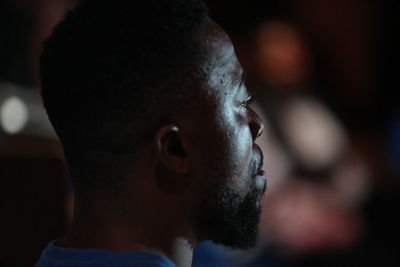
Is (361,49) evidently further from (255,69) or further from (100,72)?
(100,72)

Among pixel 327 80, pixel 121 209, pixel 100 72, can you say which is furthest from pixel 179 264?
pixel 327 80

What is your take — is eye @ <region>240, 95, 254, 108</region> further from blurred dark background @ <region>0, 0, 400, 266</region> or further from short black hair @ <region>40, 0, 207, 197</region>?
blurred dark background @ <region>0, 0, 400, 266</region>

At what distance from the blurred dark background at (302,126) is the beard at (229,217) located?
106cm

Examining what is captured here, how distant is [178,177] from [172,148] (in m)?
0.05

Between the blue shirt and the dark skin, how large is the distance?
2cm

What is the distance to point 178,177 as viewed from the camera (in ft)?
4.86

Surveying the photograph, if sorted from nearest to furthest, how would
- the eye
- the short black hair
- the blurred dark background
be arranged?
the short black hair → the eye → the blurred dark background

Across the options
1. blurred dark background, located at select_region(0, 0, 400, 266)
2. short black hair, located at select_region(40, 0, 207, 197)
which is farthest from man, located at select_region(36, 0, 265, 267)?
blurred dark background, located at select_region(0, 0, 400, 266)

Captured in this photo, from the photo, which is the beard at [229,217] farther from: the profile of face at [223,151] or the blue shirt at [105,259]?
the blue shirt at [105,259]

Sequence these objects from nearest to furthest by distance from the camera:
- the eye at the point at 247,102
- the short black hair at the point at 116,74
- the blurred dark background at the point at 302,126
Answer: the short black hair at the point at 116,74 < the eye at the point at 247,102 < the blurred dark background at the point at 302,126

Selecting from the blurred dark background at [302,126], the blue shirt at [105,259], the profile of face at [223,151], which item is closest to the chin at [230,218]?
the profile of face at [223,151]

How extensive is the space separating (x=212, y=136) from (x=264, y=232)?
2.09 metres

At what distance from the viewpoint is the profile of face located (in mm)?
1483

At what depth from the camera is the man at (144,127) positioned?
4.72 ft
